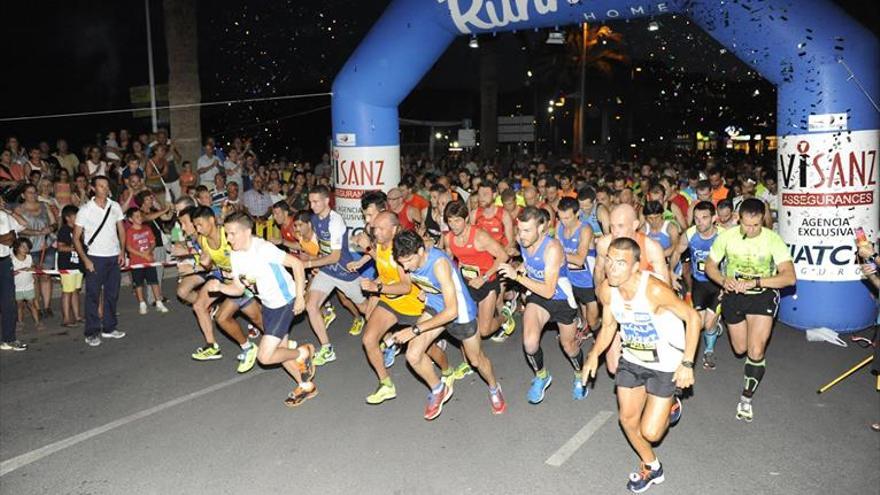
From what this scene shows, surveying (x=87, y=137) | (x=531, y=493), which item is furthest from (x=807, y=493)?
(x=87, y=137)

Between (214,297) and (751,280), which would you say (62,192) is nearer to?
(214,297)

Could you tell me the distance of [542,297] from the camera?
6.54 meters

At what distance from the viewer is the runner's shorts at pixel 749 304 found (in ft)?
20.3

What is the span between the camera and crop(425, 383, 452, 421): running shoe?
617cm

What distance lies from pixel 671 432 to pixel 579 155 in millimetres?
28697

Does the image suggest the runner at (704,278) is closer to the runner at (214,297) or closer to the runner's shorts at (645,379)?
the runner's shorts at (645,379)

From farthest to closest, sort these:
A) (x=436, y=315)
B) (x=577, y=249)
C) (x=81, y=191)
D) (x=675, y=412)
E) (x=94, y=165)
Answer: (x=94, y=165) < (x=81, y=191) < (x=577, y=249) < (x=436, y=315) < (x=675, y=412)

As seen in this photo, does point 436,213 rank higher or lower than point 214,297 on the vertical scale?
higher

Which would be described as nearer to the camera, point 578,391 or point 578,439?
point 578,439

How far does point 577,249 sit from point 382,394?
8.52 feet

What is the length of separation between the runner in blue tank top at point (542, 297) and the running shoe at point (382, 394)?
1.28 meters

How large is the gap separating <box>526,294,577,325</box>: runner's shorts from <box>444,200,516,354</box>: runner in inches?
20.6

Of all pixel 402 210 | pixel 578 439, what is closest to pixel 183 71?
pixel 402 210

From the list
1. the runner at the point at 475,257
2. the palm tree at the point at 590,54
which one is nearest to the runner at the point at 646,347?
the runner at the point at 475,257
